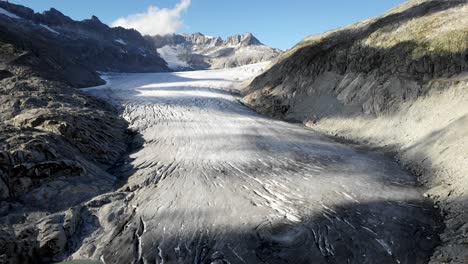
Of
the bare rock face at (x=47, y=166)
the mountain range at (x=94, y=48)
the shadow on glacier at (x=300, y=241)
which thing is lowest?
the shadow on glacier at (x=300, y=241)

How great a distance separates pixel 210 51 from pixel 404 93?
116 metres

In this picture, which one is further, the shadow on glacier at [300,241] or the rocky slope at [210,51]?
the rocky slope at [210,51]

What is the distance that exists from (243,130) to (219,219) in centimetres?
852

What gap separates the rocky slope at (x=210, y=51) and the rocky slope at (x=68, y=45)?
13173 millimetres

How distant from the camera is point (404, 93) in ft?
51.5

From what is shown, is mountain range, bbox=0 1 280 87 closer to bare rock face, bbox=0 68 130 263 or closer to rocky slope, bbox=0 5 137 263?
rocky slope, bbox=0 5 137 263

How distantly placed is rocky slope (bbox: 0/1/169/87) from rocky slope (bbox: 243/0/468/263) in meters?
16.8

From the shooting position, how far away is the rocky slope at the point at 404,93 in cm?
1047

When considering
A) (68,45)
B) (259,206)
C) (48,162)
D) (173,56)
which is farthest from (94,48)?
(259,206)

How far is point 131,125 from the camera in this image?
1881cm

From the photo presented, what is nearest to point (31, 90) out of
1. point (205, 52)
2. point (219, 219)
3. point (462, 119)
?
point (219, 219)

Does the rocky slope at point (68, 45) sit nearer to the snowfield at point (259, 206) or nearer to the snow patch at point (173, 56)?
Answer: the snow patch at point (173, 56)

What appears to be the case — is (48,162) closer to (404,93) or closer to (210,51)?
(404,93)

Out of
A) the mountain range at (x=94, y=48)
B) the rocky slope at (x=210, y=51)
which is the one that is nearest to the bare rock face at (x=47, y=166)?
the mountain range at (x=94, y=48)
